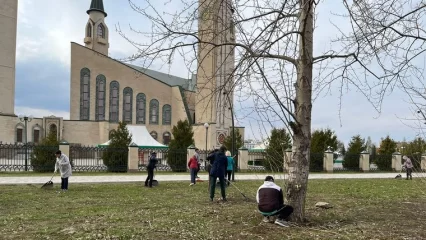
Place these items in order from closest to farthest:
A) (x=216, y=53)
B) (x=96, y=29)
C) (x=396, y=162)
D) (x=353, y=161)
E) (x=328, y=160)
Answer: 1. (x=216, y=53)
2. (x=328, y=160)
3. (x=353, y=161)
4. (x=396, y=162)
5. (x=96, y=29)

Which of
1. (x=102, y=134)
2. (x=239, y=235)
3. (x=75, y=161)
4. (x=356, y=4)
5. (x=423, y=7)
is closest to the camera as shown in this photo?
(x=239, y=235)

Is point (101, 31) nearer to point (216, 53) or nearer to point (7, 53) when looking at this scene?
point (7, 53)

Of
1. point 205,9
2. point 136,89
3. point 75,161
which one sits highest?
point 136,89

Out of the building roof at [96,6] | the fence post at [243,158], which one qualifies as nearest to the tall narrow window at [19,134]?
the fence post at [243,158]

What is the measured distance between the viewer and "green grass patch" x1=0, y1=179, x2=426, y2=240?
6.88 metres

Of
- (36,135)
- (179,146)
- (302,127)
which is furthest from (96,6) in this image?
(302,127)

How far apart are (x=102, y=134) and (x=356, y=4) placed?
171 ft

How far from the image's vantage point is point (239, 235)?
6.79 meters

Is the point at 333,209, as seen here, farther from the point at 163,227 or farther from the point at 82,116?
the point at 82,116

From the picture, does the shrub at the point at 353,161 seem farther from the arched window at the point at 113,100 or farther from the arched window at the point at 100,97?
the arched window at the point at 100,97

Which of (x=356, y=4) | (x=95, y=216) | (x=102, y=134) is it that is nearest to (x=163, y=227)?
(x=95, y=216)

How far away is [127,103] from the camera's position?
5944cm

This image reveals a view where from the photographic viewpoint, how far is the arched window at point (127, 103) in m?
59.2

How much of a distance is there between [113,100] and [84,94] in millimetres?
4140
